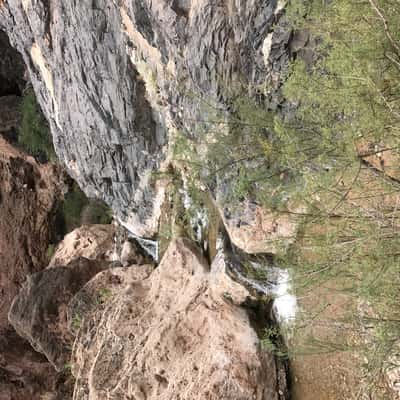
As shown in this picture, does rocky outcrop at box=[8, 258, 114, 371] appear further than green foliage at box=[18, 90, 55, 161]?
No

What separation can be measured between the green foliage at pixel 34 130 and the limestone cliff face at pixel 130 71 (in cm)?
152

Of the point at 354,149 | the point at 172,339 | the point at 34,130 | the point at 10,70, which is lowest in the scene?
the point at 172,339

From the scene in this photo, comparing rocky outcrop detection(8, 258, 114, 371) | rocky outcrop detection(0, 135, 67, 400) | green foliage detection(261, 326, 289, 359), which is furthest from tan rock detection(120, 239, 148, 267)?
green foliage detection(261, 326, 289, 359)

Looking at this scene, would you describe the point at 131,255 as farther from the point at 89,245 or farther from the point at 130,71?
the point at 130,71

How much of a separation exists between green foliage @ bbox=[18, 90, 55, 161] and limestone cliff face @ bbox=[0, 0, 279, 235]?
152cm

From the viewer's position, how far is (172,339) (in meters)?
4.36

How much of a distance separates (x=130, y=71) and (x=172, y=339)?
2662 mm

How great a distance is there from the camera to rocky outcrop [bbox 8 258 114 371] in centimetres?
571

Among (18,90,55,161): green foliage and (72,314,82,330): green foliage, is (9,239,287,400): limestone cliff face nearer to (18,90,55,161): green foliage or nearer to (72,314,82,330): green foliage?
(72,314,82,330): green foliage

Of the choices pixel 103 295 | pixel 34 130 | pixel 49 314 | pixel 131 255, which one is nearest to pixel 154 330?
pixel 103 295

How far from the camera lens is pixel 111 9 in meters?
4.53

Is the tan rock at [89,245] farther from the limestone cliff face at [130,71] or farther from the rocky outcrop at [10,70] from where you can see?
the rocky outcrop at [10,70]

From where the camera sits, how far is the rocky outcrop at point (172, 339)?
395 centimetres

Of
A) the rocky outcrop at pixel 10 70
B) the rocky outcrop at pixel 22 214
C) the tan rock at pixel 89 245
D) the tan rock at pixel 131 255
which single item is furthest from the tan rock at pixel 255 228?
the rocky outcrop at pixel 10 70
